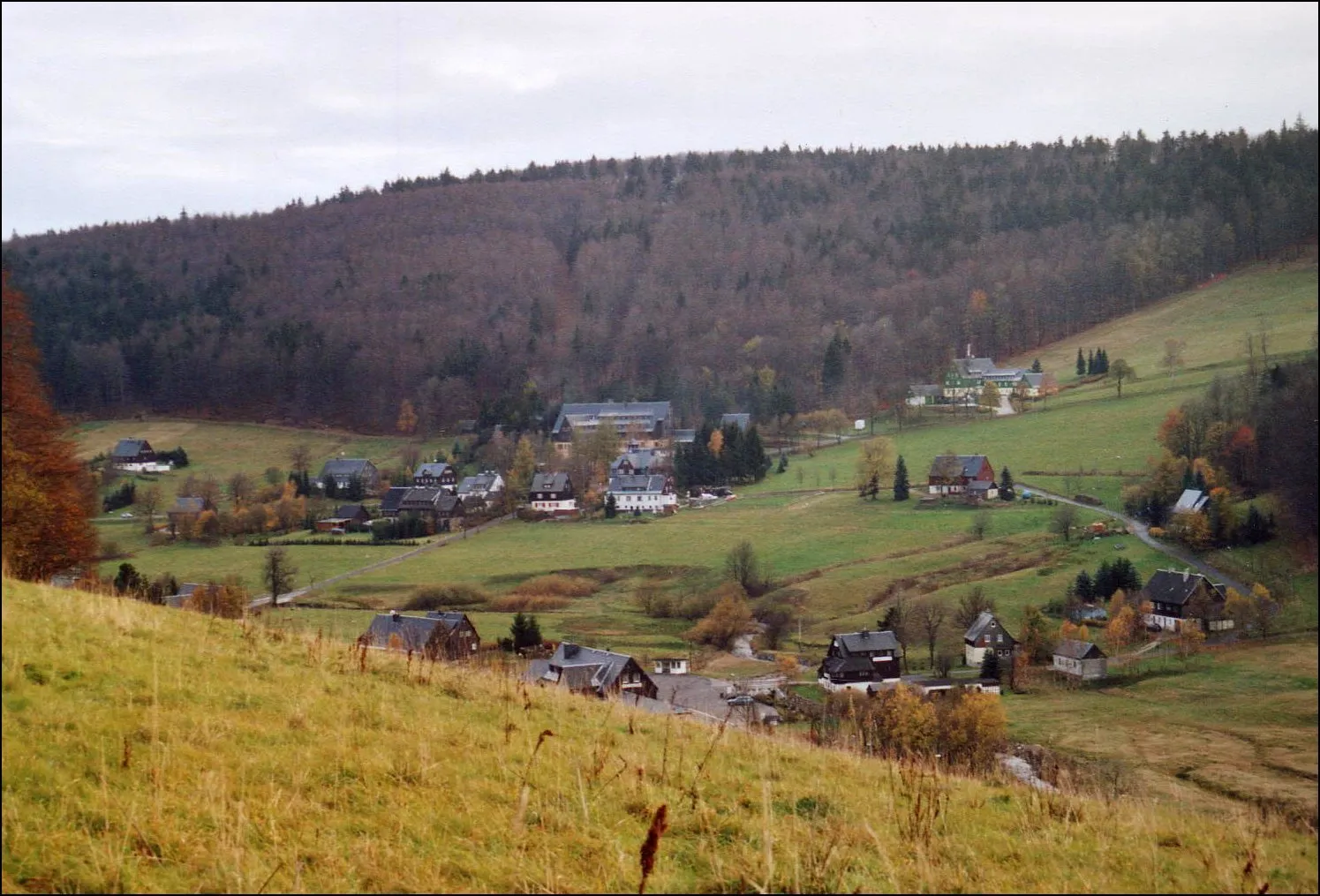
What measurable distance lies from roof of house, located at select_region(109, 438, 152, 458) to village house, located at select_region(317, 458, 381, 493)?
12.0 feet

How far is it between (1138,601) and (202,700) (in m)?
11.6

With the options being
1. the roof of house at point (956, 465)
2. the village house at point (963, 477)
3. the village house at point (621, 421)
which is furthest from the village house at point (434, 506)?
the roof of house at point (956, 465)

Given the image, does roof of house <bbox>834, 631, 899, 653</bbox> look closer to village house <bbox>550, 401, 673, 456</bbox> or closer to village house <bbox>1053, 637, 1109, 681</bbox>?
village house <bbox>1053, 637, 1109, 681</bbox>

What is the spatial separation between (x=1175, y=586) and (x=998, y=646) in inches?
92.9

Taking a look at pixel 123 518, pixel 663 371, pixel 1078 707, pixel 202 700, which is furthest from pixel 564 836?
pixel 663 371

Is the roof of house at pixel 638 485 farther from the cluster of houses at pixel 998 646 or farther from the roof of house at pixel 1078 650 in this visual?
the roof of house at pixel 1078 650

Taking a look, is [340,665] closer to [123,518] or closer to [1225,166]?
[123,518]

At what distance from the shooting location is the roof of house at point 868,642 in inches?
508

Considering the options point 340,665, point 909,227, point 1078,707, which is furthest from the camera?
point 909,227

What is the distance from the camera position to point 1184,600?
37.8 feet

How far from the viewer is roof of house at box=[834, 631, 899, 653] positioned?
12898 mm

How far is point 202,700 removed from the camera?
14.7ft

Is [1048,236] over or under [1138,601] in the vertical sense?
over

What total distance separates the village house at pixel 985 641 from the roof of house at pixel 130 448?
47.2 feet
